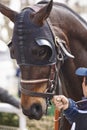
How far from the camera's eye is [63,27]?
332cm

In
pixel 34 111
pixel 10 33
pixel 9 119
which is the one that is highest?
pixel 10 33

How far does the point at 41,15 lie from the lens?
9.88 feet

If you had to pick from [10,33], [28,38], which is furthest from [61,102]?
[10,33]

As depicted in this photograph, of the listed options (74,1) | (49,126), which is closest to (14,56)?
(49,126)

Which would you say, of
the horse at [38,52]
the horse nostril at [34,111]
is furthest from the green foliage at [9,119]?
the horse nostril at [34,111]

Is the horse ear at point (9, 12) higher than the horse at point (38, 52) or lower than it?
higher

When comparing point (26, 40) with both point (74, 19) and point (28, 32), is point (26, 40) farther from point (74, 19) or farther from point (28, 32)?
point (74, 19)

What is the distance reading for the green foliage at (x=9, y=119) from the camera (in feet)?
22.4

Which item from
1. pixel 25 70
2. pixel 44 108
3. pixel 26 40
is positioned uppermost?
pixel 26 40

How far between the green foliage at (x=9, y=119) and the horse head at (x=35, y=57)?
3782 mm

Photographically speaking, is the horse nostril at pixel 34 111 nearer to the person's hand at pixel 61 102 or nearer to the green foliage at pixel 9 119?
the person's hand at pixel 61 102

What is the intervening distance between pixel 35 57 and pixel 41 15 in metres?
0.31

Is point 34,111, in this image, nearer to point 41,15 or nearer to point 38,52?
point 38,52

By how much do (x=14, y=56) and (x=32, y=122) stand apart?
4.06 metres
